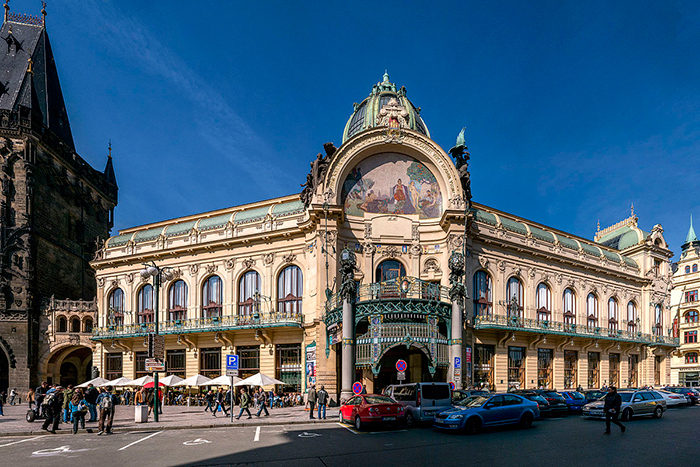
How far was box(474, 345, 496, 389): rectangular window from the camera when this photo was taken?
3472 centimetres

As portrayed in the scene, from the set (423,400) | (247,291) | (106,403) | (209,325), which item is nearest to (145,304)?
(209,325)

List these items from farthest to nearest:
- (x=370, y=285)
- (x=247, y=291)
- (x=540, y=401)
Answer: (x=247, y=291) < (x=370, y=285) < (x=540, y=401)

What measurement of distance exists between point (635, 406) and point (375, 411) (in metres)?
11.6

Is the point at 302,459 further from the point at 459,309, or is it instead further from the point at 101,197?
the point at 101,197

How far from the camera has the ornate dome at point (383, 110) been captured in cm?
3628

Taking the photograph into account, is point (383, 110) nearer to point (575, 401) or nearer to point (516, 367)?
point (516, 367)

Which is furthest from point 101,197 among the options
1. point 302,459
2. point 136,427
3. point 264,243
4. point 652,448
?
point 652,448

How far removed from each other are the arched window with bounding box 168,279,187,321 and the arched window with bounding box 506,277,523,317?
24.9 m

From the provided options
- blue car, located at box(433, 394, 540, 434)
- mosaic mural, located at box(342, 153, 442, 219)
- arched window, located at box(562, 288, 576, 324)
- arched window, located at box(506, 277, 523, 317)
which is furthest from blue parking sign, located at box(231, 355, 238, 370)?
arched window, located at box(562, 288, 576, 324)

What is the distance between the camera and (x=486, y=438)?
1630 centimetres

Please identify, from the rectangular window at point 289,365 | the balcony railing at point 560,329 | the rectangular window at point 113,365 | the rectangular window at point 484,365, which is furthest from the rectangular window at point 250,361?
the balcony railing at point 560,329

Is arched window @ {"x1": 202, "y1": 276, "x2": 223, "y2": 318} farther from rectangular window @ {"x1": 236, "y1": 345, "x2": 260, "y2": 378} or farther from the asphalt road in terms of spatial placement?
the asphalt road

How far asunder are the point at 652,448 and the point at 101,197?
56132 millimetres

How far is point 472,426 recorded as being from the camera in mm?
17547
